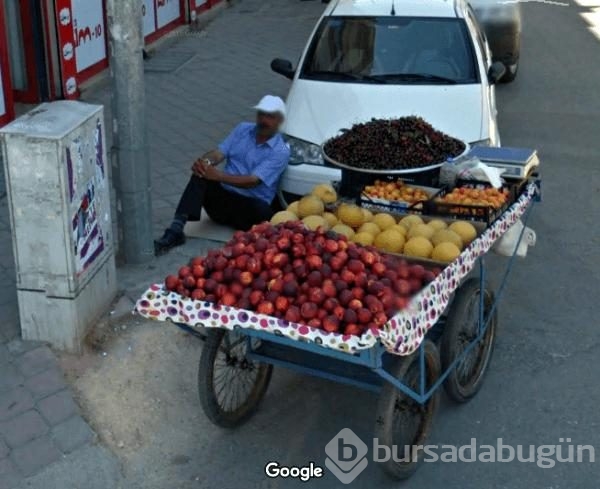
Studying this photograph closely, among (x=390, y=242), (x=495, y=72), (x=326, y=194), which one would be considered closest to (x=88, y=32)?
(x=495, y=72)

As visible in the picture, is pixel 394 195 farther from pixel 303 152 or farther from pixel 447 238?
pixel 303 152

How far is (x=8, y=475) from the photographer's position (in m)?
4.61

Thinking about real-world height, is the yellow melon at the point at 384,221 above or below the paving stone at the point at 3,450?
above

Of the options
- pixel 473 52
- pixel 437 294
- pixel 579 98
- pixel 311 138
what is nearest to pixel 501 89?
pixel 579 98

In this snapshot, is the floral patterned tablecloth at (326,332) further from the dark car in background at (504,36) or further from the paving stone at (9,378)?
the dark car in background at (504,36)

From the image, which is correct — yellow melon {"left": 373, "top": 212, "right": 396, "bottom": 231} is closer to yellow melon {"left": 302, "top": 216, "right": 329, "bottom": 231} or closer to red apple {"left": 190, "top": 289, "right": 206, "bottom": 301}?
yellow melon {"left": 302, "top": 216, "right": 329, "bottom": 231}

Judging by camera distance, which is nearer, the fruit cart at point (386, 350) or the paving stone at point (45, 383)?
the fruit cart at point (386, 350)

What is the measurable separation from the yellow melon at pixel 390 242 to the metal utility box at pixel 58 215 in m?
1.73

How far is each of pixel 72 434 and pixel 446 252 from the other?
2204mm

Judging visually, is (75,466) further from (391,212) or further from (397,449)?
(391,212)

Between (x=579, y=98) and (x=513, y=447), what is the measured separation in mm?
8484

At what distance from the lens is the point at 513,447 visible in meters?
5.04

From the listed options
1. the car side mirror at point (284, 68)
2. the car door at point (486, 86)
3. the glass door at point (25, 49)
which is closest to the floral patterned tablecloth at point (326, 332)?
the car door at point (486, 86)

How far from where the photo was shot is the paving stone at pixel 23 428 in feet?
15.8
